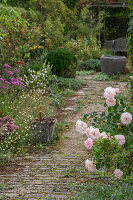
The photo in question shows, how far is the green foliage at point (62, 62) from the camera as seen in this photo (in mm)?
11000

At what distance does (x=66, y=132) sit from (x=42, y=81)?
2921 millimetres

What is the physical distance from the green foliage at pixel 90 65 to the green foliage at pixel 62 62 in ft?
10.8

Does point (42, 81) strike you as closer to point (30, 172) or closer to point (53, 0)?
point (30, 172)

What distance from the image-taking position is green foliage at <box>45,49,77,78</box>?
36.1 ft

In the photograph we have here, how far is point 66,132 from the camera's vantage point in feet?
21.1

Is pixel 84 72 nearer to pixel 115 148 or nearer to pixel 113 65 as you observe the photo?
pixel 113 65

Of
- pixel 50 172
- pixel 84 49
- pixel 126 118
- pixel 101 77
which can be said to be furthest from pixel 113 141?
pixel 84 49

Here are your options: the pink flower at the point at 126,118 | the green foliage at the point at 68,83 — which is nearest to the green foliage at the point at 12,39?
the green foliage at the point at 68,83

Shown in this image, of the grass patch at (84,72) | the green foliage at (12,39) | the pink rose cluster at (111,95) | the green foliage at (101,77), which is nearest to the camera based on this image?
the pink rose cluster at (111,95)

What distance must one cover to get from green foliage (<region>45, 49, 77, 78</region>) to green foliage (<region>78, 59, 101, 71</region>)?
3.29 m

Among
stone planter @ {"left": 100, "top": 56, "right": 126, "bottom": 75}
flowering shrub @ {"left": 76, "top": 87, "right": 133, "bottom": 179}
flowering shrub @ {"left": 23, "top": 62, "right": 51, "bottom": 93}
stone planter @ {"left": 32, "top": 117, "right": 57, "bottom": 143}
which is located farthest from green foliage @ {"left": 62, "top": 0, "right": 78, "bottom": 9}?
flowering shrub @ {"left": 76, "top": 87, "right": 133, "bottom": 179}

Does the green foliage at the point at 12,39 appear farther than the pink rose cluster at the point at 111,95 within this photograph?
Yes

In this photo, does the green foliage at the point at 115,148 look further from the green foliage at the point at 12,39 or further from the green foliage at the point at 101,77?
the green foliage at the point at 101,77

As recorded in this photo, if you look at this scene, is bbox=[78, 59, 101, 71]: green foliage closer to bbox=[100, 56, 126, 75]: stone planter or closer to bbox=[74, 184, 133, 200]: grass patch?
bbox=[100, 56, 126, 75]: stone planter
